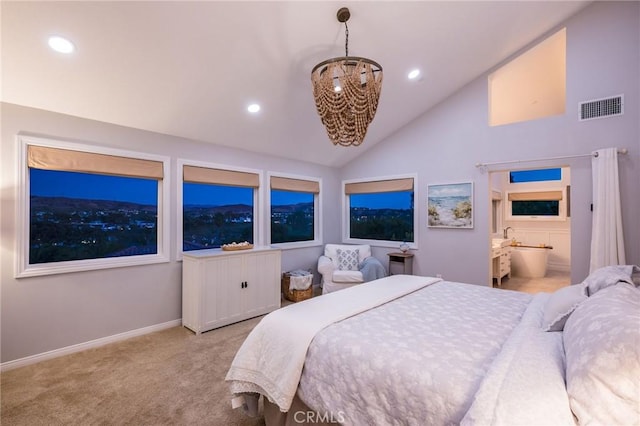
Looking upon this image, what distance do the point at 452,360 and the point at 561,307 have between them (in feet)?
2.71

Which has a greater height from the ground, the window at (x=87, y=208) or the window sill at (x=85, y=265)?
the window at (x=87, y=208)

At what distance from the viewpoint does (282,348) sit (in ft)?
5.52

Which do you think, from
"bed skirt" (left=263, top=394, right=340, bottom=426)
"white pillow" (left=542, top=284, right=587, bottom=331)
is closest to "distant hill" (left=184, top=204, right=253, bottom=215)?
"bed skirt" (left=263, top=394, right=340, bottom=426)

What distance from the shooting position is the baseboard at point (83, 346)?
101 inches

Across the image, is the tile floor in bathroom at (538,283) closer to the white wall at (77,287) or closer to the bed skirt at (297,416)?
the bed skirt at (297,416)

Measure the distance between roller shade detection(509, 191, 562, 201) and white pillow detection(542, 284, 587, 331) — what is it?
554 cm

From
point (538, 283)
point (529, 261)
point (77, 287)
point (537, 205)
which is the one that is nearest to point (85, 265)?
point (77, 287)

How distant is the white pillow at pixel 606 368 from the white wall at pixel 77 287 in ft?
12.2

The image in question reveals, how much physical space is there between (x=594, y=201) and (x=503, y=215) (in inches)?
146

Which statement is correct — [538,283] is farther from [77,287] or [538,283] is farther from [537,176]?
[77,287]

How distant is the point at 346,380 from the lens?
141cm

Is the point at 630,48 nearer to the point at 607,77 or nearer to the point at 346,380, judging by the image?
the point at 607,77

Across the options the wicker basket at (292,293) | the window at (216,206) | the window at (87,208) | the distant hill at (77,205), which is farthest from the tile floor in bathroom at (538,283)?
the distant hill at (77,205)

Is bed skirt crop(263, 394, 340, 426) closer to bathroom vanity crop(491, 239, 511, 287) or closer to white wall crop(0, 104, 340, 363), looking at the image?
white wall crop(0, 104, 340, 363)
